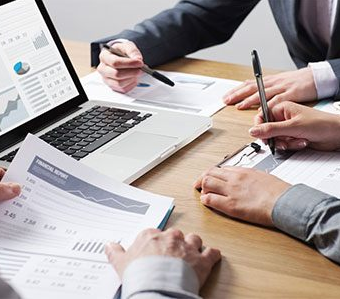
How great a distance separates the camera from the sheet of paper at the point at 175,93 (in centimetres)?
156

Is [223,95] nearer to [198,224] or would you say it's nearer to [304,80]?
[304,80]

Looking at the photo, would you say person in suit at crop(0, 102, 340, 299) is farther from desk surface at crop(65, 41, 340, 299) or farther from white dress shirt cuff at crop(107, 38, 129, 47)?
white dress shirt cuff at crop(107, 38, 129, 47)

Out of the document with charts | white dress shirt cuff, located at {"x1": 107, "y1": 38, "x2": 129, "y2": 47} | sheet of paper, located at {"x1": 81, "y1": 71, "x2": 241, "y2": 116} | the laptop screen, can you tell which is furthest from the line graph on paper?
white dress shirt cuff, located at {"x1": 107, "y1": 38, "x2": 129, "y2": 47}

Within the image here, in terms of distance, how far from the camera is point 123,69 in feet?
5.42

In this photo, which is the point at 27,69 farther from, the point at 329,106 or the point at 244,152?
the point at 329,106

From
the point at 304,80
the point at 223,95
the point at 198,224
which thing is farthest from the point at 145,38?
the point at 198,224

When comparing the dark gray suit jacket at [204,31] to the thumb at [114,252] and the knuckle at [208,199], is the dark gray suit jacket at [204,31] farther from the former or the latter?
the thumb at [114,252]

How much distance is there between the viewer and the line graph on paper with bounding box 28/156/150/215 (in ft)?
3.68

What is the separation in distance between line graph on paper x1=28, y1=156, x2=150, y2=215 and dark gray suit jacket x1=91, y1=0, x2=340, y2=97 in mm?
682

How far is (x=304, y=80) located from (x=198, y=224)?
0.56 metres

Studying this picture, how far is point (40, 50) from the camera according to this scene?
146 cm

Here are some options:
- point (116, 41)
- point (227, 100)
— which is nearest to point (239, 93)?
point (227, 100)

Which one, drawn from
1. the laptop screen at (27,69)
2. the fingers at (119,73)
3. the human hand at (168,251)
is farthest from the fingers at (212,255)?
the fingers at (119,73)

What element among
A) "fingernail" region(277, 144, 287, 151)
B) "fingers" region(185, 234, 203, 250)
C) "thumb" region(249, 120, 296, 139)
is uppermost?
"fingers" region(185, 234, 203, 250)
